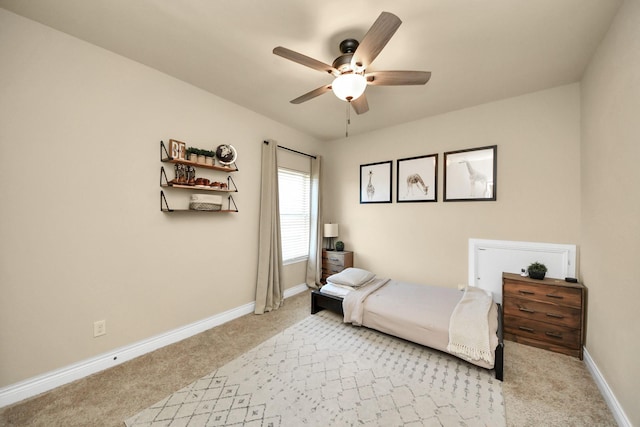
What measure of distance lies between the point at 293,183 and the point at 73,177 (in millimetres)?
2509

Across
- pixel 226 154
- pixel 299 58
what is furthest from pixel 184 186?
pixel 299 58

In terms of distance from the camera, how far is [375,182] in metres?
3.86

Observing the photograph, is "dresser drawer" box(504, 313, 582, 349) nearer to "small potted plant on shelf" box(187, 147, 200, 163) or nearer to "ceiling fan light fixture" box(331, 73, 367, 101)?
"ceiling fan light fixture" box(331, 73, 367, 101)

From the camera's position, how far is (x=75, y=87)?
1.86 m

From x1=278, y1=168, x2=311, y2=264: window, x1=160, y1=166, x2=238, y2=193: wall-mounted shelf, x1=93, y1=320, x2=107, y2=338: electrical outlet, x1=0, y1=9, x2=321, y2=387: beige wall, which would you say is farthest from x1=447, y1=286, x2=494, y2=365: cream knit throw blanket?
x1=93, y1=320, x2=107, y2=338: electrical outlet

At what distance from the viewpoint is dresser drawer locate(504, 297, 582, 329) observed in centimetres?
213

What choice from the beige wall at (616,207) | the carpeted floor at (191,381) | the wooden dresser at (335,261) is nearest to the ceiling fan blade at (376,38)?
the beige wall at (616,207)

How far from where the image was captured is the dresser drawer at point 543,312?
6.98 ft

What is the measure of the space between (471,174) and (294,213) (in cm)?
256

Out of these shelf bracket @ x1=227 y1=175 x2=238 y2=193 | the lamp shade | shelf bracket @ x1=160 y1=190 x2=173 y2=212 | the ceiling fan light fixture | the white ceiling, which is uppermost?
the white ceiling

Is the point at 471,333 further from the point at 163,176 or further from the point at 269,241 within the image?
the point at 163,176

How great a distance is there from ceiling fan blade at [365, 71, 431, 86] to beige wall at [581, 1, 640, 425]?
116 cm

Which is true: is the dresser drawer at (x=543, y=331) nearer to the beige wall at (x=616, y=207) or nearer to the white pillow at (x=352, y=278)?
the beige wall at (x=616, y=207)

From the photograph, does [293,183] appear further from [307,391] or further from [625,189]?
[625,189]
